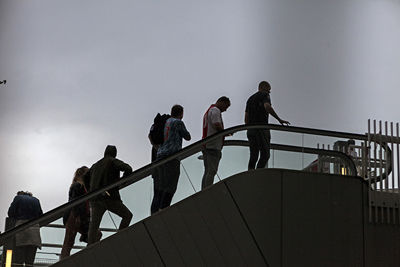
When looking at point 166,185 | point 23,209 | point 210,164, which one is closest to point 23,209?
point 23,209

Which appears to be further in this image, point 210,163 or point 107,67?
point 107,67

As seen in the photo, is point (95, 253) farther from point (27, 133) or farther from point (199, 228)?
point (27, 133)

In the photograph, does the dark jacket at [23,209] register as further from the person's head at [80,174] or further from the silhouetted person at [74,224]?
the silhouetted person at [74,224]

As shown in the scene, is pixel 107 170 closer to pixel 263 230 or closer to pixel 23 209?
pixel 23 209

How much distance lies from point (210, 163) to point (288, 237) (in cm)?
114

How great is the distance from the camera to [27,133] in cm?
1377

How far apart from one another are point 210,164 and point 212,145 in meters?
0.24

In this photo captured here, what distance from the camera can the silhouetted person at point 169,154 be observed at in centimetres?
821

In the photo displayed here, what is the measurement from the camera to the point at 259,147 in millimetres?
8734

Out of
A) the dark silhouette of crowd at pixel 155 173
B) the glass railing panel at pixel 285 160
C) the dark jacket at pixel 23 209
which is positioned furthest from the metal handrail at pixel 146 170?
the dark jacket at pixel 23 209

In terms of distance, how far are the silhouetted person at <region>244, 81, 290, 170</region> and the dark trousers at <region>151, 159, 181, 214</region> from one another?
0.84m

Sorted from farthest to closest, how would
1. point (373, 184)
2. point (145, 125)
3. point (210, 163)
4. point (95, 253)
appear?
1. point (145, 125)
2. point (373, 184)
3. point (210, 163)
4. point (95, 253)

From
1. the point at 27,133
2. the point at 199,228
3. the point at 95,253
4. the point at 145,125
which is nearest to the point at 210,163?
the point at 199,228

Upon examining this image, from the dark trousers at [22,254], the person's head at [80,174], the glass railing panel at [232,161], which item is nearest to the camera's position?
the dark trousers at [22,254]
